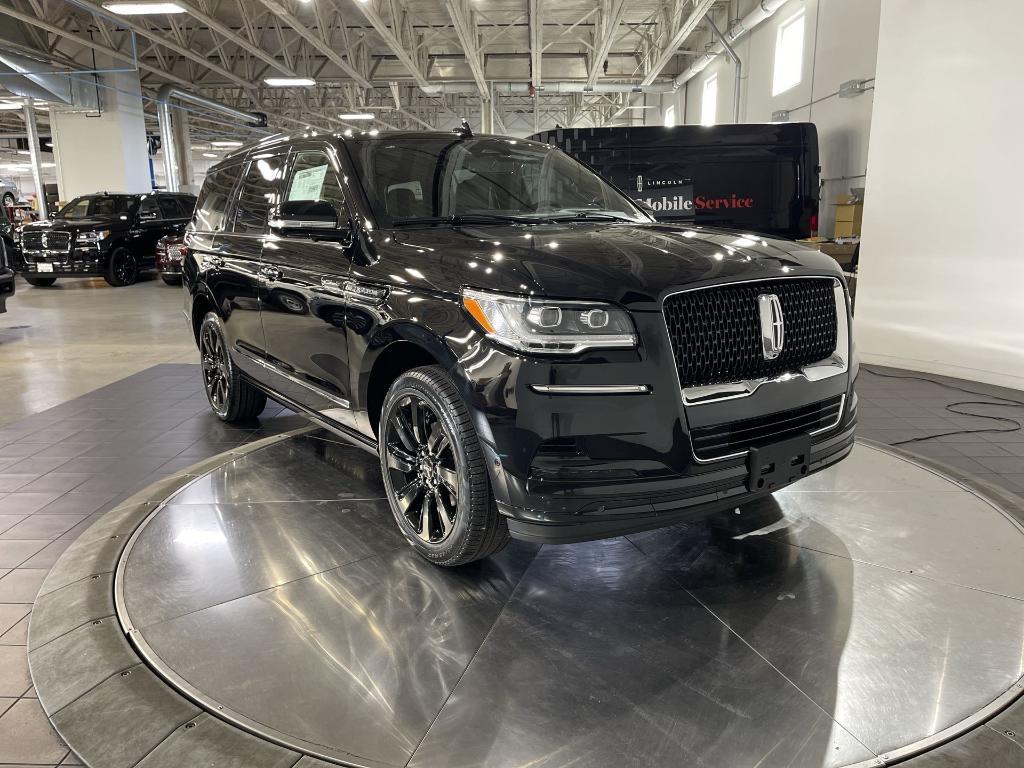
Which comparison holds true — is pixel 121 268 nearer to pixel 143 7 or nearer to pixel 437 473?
pixel 143 7

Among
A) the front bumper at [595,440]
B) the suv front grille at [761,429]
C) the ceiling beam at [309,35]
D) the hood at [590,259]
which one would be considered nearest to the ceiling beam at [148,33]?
the ceiling beam at [309,35]

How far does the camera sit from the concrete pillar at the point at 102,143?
1789cm

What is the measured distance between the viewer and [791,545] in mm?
2883

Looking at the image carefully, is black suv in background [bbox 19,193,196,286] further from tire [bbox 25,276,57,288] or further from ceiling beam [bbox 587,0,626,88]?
ceiling beam [bbox 587,0,626,88]

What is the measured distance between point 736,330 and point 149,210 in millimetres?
14528

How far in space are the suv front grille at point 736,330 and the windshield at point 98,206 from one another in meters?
14.4

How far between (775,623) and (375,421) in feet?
5.36

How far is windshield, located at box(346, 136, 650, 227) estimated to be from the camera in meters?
3.01

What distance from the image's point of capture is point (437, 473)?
2588mm

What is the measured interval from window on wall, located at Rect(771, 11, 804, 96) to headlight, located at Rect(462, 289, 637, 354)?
38.5 ft

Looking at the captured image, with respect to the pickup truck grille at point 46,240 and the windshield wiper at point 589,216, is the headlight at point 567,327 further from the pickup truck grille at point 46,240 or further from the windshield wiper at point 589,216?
the pickup truck grille at point 46,240

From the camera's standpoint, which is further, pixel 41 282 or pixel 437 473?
pixel 41 282

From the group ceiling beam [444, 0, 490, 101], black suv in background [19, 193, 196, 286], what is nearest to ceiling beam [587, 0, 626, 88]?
ceiling beam [444, 0, 490, 101]

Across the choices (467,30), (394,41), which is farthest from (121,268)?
(467,30)
